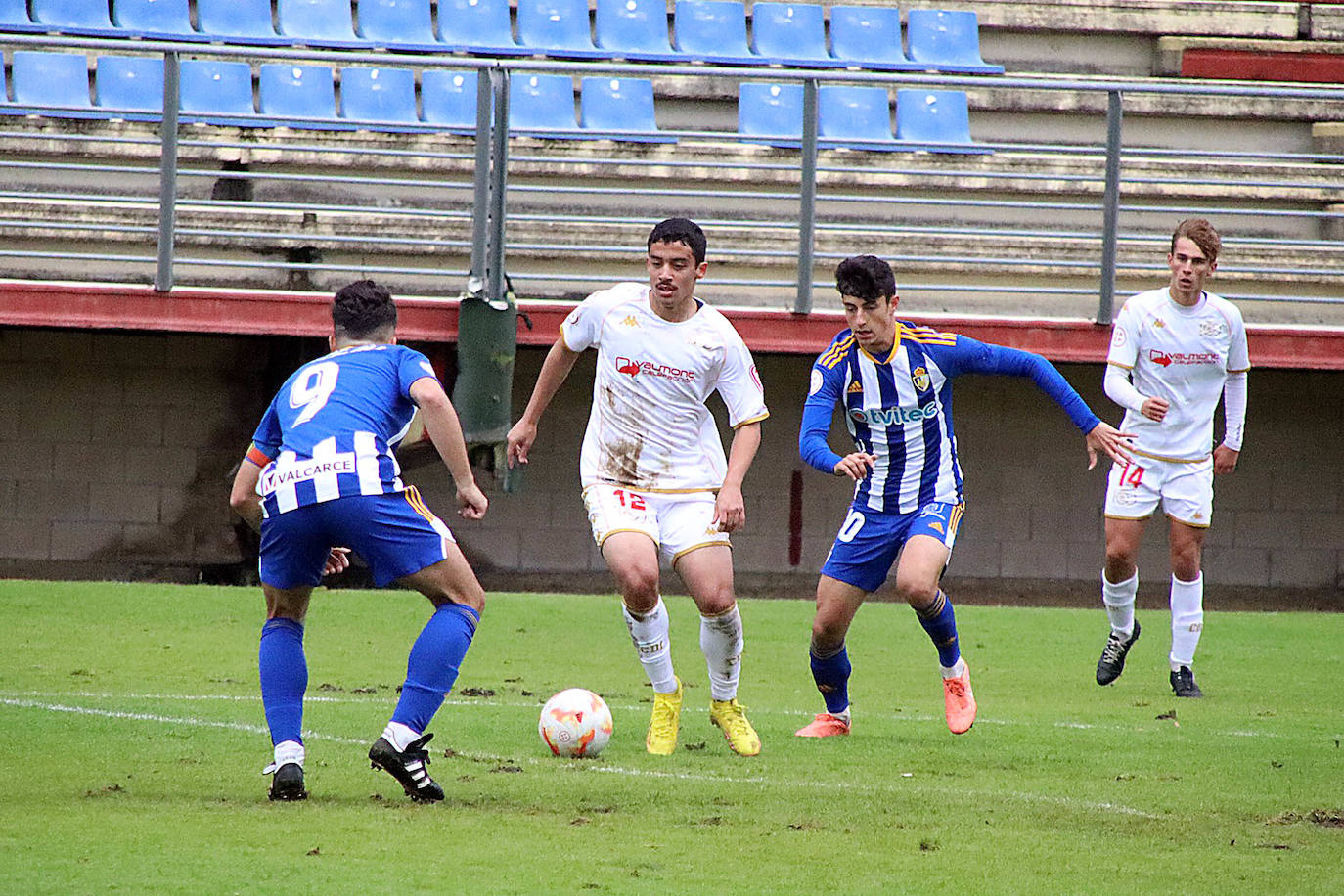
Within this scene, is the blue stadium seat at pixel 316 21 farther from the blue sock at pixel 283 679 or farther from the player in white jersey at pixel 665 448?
the blue sock at pixel 283 679

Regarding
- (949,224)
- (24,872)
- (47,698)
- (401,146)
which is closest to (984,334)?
(949,224)

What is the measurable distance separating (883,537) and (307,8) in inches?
451

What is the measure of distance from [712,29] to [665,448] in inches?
426

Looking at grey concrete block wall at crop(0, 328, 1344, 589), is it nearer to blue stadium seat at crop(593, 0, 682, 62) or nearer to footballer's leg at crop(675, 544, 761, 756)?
blue stadium seat at crop(593, 0, 682, 62)

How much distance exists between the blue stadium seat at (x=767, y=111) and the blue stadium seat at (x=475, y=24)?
238 centimetres

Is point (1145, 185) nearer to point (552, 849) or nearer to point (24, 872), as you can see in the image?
point (552, 849)

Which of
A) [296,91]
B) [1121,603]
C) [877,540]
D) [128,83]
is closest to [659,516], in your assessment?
[877,540]

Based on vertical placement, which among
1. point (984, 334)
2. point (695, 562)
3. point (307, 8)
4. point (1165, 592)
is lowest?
point (1165, 592)

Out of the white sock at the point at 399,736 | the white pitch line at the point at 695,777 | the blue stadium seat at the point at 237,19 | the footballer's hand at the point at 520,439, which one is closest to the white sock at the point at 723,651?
the white pitch line at the point at 695,777

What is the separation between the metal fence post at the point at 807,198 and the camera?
12.6 metres

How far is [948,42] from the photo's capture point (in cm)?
1670

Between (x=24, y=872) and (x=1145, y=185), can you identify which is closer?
(x=24, y=872)

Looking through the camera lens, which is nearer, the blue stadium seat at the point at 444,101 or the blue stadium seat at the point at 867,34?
the blue stadium seat at the point at 444,101

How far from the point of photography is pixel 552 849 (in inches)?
185
